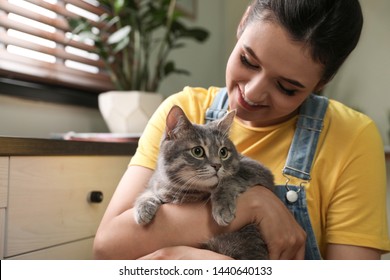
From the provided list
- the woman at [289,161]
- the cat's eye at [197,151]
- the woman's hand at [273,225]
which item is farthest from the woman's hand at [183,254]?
the cat's eye at [197,151]

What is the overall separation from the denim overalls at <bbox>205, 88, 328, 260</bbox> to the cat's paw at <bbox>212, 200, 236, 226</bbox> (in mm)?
199

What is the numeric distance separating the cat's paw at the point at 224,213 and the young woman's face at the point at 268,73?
0.29 meters

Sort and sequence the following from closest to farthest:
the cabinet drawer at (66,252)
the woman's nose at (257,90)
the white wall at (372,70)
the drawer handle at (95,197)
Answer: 1. the woman's nose at (257,90)
2. the cabinet drawer at (66,252)
3. the drawer handle at (95,197)
4. the white wall at (372,70)

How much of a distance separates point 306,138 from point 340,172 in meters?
0.13

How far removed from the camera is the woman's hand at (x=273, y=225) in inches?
36.6

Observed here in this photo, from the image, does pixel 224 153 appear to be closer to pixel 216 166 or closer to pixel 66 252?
pixel 216 166

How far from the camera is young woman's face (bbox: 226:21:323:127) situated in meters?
0.94

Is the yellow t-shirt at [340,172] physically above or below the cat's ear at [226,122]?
below

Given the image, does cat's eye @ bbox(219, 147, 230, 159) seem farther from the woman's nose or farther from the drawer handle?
the drawer handle

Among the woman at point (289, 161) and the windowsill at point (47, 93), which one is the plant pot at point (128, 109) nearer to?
the windowsill at point (47, 93)

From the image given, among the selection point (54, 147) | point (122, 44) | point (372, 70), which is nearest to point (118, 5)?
point (122, 44)

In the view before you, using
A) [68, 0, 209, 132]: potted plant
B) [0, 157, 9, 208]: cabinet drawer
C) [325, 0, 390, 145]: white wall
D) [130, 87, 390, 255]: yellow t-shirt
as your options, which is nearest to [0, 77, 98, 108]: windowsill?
[68, 0, 209, 132]: potted plant

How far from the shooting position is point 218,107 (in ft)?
3.84
